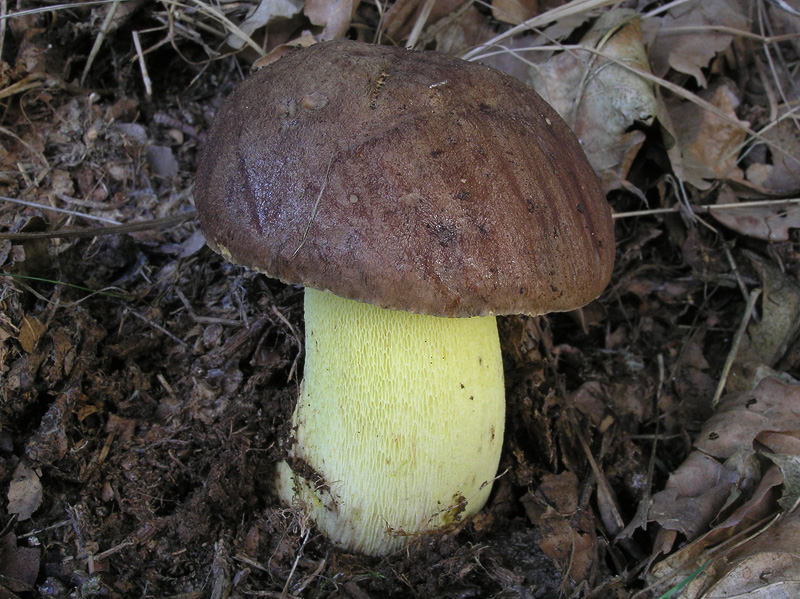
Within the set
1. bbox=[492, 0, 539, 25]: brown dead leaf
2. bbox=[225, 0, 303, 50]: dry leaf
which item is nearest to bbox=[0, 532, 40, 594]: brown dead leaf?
bbox=[225, 0, 303, 50]: dry leaf

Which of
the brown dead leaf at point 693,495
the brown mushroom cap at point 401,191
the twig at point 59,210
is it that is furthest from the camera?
the twig at point 59,210

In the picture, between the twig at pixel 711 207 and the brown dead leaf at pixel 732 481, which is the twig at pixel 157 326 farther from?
the twig at pixel 711 207

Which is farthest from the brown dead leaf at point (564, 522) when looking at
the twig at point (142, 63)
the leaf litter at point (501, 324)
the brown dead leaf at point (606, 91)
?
the twig at point (142, 63)

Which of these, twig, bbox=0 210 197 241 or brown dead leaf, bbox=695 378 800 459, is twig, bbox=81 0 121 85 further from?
brown dead leaf, bbox=695 378 800 459


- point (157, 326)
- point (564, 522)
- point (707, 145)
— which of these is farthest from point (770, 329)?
point (157, 326)

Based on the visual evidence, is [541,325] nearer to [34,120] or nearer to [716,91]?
[716,91]

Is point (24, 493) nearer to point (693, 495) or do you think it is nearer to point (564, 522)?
point (564, 522)

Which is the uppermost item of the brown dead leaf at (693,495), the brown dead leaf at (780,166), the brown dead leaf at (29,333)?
the brown dead leaf at (780,166)
